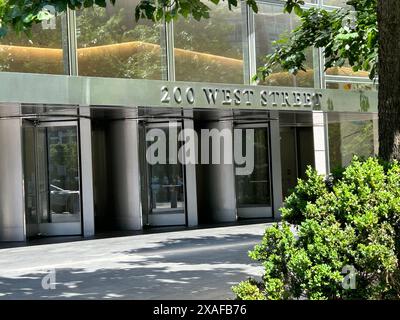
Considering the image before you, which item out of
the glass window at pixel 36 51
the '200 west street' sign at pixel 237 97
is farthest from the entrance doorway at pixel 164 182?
the glass window at pixel 36 51

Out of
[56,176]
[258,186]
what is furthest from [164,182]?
[258,186]

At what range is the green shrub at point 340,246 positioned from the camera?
5375 millimetres

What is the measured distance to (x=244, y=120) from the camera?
2195cm

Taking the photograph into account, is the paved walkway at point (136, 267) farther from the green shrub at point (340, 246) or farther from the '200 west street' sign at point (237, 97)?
the '200 west street' sign at point (237, 97)

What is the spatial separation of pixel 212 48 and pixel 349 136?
826cm

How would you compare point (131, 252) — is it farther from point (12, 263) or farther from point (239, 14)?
point (239, 14)

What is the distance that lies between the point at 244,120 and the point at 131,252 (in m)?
8.62

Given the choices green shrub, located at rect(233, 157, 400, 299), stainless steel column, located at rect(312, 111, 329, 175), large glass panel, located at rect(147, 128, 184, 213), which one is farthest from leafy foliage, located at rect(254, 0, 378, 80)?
stainless steel column, located at rect(312, 111, 329, 175)

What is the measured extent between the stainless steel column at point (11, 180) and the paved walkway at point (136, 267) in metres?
1.40

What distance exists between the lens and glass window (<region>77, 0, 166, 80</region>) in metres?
17.1

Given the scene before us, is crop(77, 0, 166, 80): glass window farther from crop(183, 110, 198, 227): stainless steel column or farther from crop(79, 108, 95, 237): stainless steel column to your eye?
crop(183, 110, 198, 227): stainless steel column

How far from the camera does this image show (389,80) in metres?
7.12

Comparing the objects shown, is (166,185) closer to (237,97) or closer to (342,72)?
(237,97)

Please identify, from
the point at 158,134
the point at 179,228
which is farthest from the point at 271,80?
the point at 179,228
